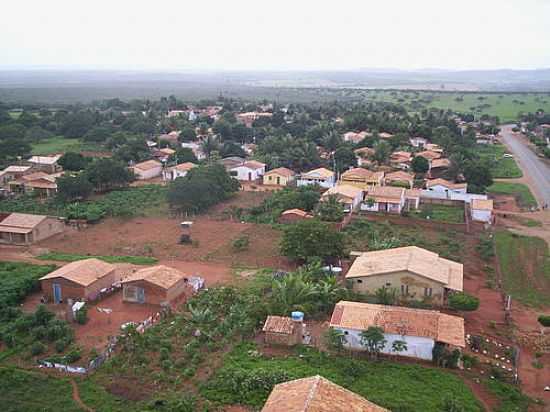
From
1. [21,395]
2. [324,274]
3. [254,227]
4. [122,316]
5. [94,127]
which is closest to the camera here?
[21,395]

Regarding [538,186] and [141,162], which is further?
[141,162]

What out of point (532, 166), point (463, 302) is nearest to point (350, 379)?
point (463, 302)

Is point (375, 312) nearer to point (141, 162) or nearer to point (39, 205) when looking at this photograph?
point (39, 205)

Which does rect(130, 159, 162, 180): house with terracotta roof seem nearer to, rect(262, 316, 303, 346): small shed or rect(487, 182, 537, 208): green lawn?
rect(487, 182, 537, 208): green lawn

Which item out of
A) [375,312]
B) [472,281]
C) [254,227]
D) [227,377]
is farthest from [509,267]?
[227,377]

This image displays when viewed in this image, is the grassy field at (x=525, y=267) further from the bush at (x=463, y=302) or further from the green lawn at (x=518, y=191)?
the green lawn at (x=518, y=191)

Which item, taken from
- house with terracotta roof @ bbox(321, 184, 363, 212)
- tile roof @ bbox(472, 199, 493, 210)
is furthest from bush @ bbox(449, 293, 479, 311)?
tile roof @ bbox(472, 199, 493, 210)

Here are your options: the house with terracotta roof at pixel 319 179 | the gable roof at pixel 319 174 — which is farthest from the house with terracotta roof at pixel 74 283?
the gable roof at pixel 319 174

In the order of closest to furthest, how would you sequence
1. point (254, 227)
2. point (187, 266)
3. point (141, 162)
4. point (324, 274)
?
point (324, 274)
point (187, 266)
point (254, 227)
point (141, 162)
